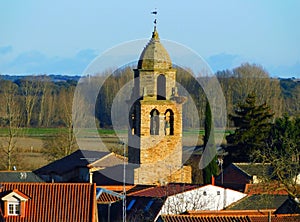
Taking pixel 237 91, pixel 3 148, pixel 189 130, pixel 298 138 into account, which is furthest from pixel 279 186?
pixel 237 91

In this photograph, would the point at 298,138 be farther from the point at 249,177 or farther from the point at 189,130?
the point at 189,130

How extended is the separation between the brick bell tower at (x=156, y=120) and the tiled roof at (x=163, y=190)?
2.03 meters

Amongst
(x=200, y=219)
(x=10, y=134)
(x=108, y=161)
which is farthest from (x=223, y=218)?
(x=10, y=134)

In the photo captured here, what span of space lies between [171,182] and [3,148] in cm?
2389

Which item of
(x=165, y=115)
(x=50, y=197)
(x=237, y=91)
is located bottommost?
(x=50, y=197)

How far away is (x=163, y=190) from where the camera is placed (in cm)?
4006

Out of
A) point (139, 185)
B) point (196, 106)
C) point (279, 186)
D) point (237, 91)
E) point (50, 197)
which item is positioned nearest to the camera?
point (279, 186)

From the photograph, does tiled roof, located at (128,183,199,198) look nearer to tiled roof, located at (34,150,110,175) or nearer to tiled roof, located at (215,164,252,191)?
tiled roof, located at (215,164,252,191)

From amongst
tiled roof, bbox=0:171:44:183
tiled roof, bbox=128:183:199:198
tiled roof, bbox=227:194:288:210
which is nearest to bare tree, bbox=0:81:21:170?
tiled roof, bbox=0:171:44:183

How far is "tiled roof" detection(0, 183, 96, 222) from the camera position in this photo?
Answer: 33.1 m

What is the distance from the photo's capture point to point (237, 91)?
9725 centimetres

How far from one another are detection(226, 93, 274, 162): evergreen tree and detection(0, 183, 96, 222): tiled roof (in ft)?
78.5

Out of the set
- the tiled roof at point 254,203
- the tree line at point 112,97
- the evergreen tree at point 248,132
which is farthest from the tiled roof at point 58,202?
the tree line at point 112,97

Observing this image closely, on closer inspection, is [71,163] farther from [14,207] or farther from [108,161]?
[14,207]
